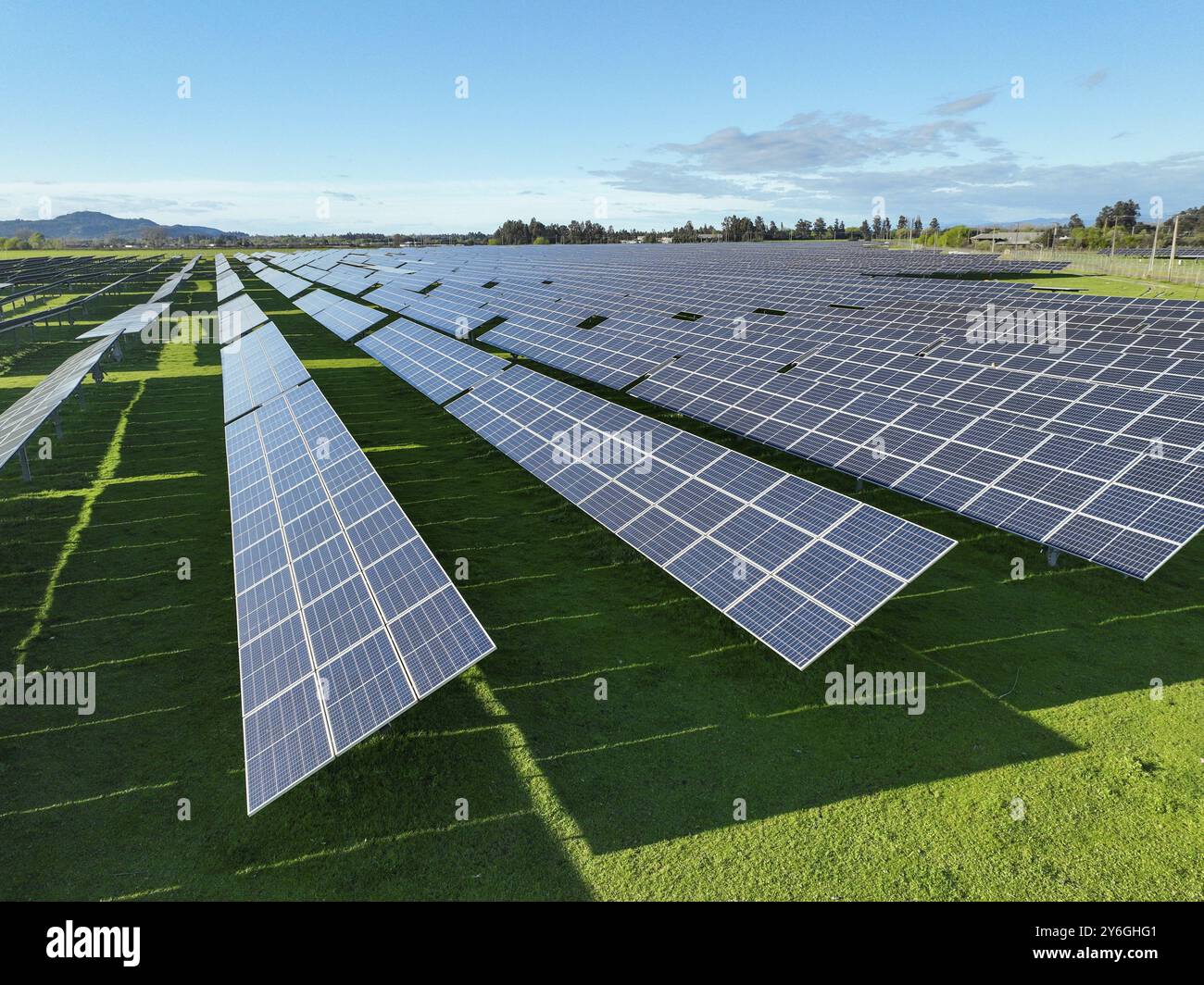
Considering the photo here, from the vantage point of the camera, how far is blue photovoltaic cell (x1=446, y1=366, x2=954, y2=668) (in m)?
10.9

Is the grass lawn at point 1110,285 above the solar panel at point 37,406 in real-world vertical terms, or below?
above

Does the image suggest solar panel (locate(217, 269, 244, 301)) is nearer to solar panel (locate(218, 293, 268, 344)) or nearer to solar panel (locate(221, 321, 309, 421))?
solar panel (locate(218, 293, 268, 344))

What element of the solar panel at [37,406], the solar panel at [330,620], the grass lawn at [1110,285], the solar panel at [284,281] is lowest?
the solar panel at [330,620]

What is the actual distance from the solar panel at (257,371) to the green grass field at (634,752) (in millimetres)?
9015

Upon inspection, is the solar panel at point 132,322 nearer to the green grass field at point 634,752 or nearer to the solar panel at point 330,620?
the green grass field at point 634,752

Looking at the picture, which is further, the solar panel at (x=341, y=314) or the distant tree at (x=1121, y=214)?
the distant tree at (x=1121, y=214)

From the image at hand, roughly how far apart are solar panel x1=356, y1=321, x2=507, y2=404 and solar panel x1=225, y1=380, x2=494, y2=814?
10.4m

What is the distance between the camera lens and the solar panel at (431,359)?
1034 inches

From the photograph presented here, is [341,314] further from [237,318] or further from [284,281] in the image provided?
[284,281]

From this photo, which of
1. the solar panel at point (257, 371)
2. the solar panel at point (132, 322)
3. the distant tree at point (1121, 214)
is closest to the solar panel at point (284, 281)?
the solar panel at point (132, 322)

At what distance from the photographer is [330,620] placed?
10.8 meters

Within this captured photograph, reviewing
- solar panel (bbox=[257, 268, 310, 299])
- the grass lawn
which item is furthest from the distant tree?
solar panel (bbox=[257, 268, 310, 299])
